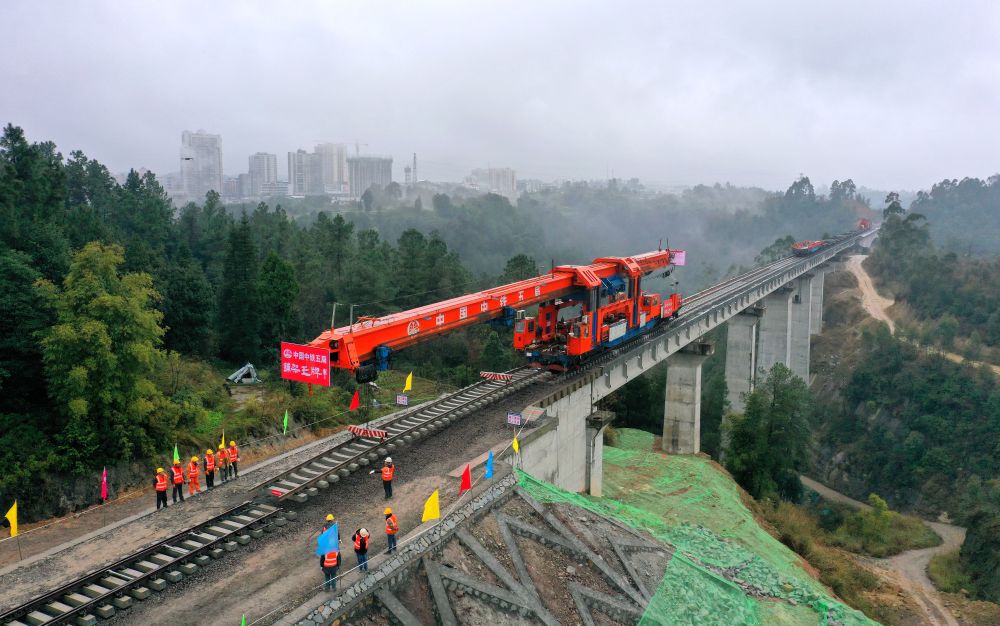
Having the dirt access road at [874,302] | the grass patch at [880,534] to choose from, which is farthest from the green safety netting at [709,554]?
the dirt access road at [874,302]

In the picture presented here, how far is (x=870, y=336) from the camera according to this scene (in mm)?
70625

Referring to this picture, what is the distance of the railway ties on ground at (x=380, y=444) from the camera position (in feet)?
58.6

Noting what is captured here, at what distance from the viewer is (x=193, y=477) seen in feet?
59.1

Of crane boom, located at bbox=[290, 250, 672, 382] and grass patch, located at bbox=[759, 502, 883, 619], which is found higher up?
crane boom, located at bbox=[290, 250, 672, 382]

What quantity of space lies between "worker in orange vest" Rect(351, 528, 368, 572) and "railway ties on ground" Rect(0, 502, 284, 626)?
3180mm

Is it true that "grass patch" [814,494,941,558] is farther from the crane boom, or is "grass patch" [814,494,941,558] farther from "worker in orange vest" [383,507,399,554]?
"worker in orange vest" [383,507,399,554]

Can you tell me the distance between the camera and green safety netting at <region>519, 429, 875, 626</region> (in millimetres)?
17828

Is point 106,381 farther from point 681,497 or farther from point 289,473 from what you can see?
point 681,497

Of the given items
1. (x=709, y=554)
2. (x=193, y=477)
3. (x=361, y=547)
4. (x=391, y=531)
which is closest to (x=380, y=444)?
(x=193, y=477)

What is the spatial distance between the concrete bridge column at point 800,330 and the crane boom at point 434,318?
5107 cm

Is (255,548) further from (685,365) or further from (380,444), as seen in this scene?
(685,365)

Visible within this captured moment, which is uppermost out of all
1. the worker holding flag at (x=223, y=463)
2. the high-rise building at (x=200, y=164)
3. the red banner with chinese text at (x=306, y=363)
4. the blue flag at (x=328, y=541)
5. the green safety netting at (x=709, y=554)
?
the high-rise building at (x=200, y=164)

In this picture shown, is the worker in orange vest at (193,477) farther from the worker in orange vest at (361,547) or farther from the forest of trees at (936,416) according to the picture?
the forest of trees at (936,416)

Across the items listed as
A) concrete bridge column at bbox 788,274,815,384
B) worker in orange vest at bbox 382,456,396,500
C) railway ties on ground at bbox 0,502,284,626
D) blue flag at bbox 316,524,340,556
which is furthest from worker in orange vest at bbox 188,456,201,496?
concrete bridge column at bbox 788,274,815,384
